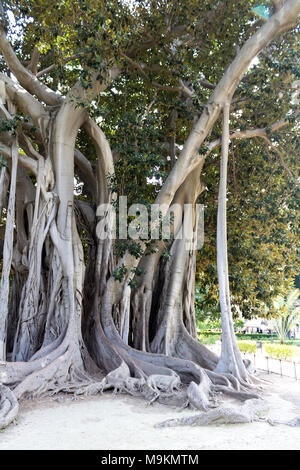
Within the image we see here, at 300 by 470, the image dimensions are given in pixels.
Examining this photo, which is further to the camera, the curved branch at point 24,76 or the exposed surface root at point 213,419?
the curved branch at point 24,76

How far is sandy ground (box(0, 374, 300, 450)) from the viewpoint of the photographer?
3402 mm

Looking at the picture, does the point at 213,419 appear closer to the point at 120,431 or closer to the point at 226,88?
the point at 120,431

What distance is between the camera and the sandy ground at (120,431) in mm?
3402

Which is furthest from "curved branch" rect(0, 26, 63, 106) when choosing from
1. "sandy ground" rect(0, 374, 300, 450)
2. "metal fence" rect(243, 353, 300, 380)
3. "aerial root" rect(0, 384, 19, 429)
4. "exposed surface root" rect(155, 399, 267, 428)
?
"metal fence" rect(243, 353, 300, 380)

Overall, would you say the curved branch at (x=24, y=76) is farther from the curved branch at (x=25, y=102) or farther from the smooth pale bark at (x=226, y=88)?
the smooth pale bark at (x=226, y=88)

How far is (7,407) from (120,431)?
1.16m

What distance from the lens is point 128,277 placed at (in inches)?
274

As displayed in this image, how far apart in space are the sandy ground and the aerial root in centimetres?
8

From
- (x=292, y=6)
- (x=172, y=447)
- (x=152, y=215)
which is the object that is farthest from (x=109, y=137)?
(x=172, y=447)

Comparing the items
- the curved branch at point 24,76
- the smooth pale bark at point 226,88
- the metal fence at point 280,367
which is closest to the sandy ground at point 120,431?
the smooth pale bark at point 226,88

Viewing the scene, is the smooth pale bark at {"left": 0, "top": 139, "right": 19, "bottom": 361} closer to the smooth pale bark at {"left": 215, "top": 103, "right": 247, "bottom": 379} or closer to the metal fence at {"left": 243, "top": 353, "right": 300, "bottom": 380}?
the smooth pale bark at {"left": 215, "top": 103, "right": 247, "bottom": 379}

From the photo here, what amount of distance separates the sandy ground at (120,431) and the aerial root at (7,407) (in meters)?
0.08

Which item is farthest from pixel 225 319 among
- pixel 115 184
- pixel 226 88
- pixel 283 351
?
pixel 283 351

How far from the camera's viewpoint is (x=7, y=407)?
406 centimetres
